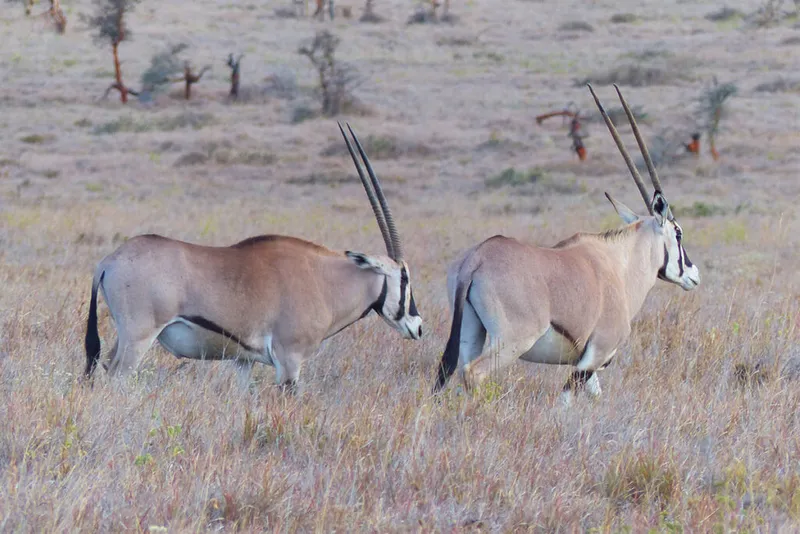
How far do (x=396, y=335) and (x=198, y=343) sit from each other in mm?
2194

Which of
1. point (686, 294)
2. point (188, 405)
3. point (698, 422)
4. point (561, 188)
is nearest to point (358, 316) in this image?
point (188, 405)

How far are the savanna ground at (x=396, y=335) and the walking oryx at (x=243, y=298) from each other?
0.27 metres

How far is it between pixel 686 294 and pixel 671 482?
553cm

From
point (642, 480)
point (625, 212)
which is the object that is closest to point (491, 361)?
point (642, 480)

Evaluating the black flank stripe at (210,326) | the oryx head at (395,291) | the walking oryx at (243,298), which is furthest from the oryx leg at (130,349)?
the oryx head at (395,291)

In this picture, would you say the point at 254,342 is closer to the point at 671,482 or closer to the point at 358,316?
the point at 358,316

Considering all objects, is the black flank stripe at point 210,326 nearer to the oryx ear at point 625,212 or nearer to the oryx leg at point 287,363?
the oryx leg at point 287,363

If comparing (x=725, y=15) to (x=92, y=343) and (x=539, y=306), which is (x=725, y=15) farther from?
(x=92, y=343)

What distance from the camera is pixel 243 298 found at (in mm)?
5980

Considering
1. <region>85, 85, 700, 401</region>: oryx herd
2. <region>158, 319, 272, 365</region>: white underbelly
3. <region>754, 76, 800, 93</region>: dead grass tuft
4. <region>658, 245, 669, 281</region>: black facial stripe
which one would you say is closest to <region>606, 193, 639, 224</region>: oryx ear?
<region>658, 245, 669, 281</region>: black facial stripe

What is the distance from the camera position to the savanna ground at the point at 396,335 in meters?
4.06

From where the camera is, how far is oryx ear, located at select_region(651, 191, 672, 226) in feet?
22.4

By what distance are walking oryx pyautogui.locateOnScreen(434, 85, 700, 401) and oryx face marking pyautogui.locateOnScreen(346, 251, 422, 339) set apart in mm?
398

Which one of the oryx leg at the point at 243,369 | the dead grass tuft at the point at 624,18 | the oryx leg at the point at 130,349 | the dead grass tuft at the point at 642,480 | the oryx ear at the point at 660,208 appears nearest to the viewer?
the dead grass tuft at the point at 642,480
